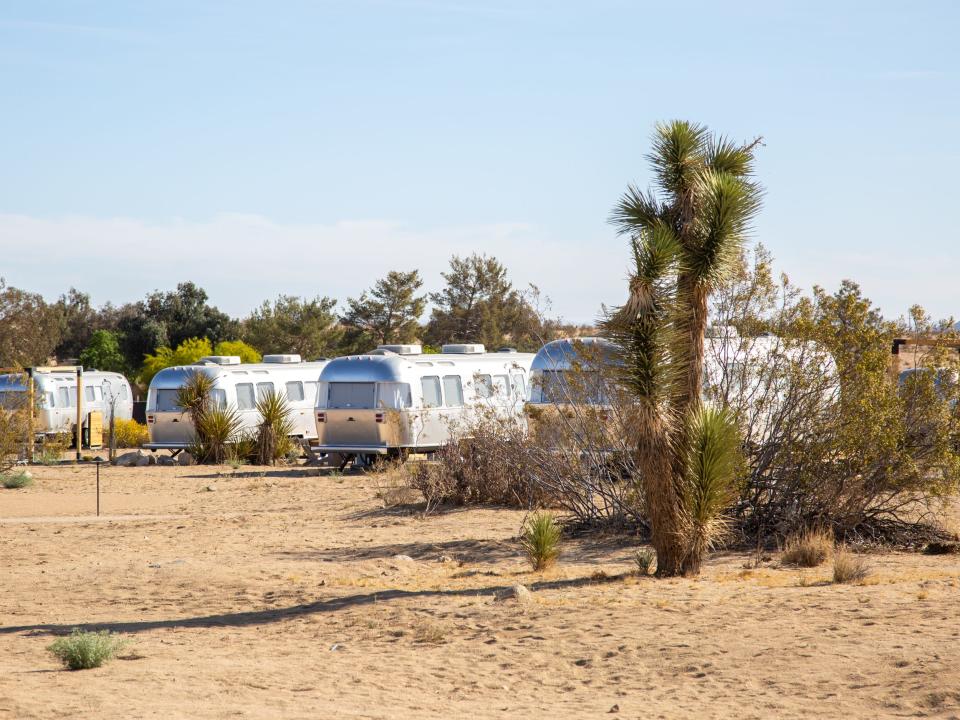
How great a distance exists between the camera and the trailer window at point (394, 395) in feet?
74.6

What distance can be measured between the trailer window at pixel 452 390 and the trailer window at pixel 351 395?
1652 mm

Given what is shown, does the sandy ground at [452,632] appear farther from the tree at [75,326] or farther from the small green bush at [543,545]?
the tree at [75,326]

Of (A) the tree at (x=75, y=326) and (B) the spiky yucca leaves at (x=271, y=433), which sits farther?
(A) the tree at (x=75, y=326)

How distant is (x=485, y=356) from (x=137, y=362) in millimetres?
29648

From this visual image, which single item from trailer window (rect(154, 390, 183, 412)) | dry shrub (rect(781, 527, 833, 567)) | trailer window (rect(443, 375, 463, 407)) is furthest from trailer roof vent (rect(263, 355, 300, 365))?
dry shrub (rect(781, 527, 833, 567))

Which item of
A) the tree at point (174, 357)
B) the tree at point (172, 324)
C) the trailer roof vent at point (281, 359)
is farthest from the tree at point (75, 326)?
the trailer roof vent at point (281, 359)

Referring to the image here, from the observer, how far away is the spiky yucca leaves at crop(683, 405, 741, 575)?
32.9 feet

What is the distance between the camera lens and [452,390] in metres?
24.0

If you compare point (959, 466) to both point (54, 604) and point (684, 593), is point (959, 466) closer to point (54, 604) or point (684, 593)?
point (684, 593)

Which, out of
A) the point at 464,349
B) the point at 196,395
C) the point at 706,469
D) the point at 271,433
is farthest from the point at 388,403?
the point at 706,469

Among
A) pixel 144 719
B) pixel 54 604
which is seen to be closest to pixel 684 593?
pixel 144 719

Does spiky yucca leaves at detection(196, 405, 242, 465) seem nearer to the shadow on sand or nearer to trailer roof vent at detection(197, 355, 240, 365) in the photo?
trailer roof vent at detection(197, 355, 240, 365)

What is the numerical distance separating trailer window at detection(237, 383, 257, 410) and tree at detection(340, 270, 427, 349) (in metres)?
23.1

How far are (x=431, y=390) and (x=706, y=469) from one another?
1380 cm
